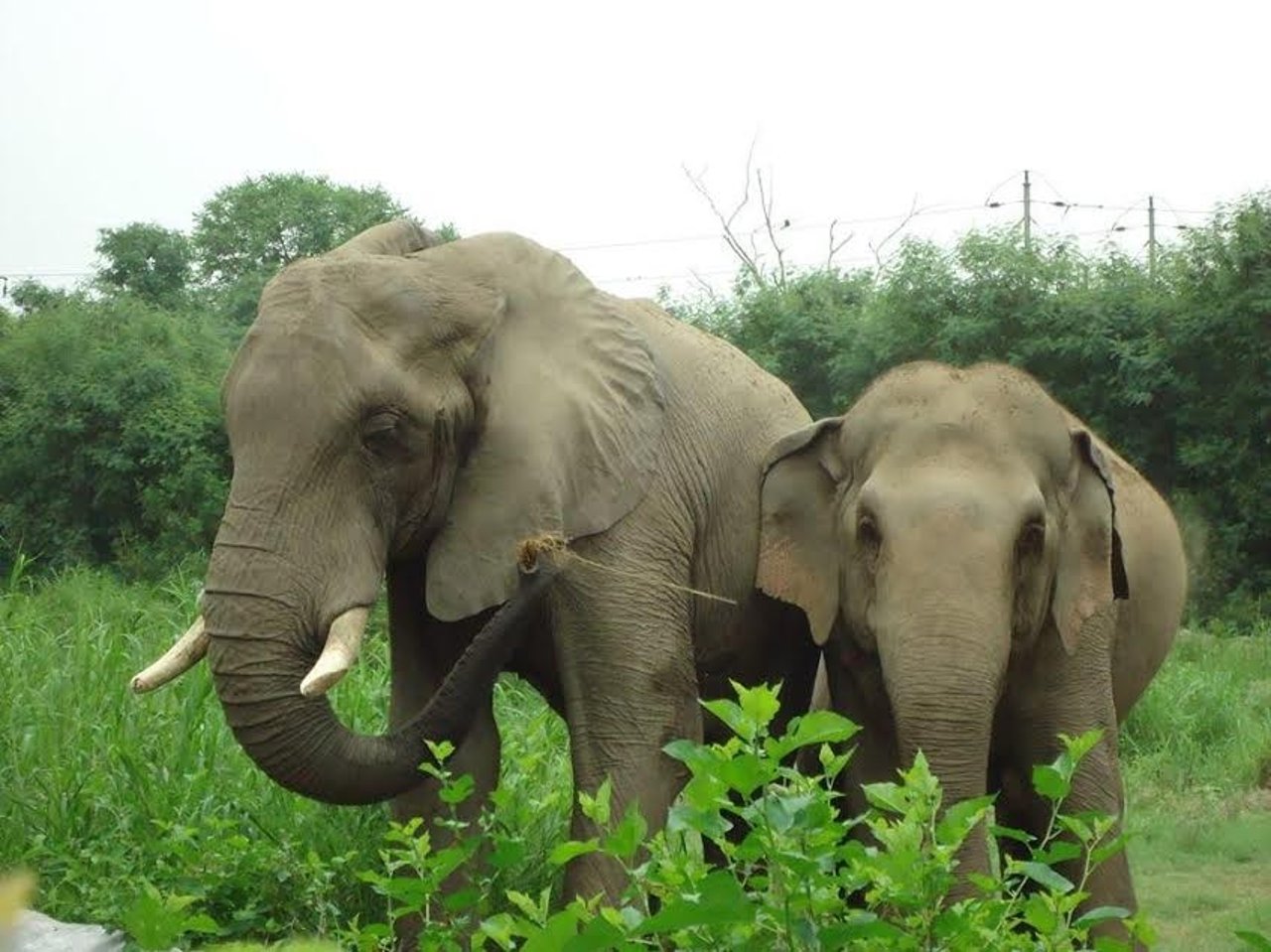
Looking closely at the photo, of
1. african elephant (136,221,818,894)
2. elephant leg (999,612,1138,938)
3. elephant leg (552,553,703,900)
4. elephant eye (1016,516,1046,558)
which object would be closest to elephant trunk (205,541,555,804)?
african elephant (136,221,818,894)

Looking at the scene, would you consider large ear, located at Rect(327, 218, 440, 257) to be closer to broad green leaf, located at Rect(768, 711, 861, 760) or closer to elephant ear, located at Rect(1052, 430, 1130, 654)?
elephant ear, located at Rect(1052, 430, 1130, 654)

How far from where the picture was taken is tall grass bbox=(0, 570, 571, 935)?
590 centimetres

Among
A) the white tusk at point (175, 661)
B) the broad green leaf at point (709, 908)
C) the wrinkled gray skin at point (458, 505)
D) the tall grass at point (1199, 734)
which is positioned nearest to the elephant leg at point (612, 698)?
the wrinkled gray skin at point (458, 505)

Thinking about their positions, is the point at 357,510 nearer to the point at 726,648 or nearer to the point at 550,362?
the point at 550,362

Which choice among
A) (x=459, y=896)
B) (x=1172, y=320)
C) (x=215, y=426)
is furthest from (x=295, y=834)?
(x=215, y=426)

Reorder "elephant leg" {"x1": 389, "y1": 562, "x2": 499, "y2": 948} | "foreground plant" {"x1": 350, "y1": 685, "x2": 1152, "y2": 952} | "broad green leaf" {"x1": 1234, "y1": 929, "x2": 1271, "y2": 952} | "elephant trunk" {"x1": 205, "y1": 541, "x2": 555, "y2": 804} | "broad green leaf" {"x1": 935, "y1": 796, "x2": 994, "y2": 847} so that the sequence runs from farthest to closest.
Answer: "elephant leg" {"x1": 389, "y1": 562, "x2": 499, "y2": 948}, "elephant trunk" {"x1": 205, "y1": 541, "x2": 555, "y2": 804}, "broad green leaf" {"x1": 935, "y1": 796, "x2": 994, "y2": 847}, "foreground plant" {"x1": 350, "y1": 685, "x2": 1152, "y2": 952}, "broad green leaf" {"x1": 1234, "y1": 929, "x2": 1271, "y2": 952}

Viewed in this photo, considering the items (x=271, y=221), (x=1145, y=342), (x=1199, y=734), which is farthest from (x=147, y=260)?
(x=1199, y=734)

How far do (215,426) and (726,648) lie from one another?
58.5 feet

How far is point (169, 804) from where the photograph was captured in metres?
6.89

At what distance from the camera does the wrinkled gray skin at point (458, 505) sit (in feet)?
16.5

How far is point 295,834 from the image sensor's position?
21.7 ft

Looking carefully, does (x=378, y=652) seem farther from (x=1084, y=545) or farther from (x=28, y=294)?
(x=28, y=294)

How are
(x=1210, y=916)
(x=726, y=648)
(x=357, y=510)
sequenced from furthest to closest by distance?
(x=1210, y=916) → (x=726, y=648) → (x=357, y=510)

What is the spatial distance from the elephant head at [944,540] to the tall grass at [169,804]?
0.96 metres
